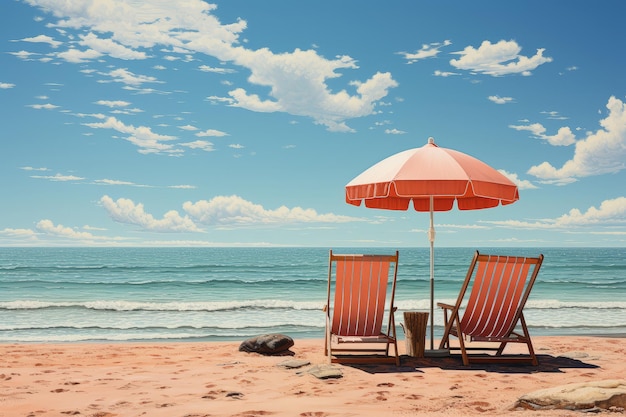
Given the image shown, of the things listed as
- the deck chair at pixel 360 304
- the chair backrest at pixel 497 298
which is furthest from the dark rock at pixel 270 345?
the chair backrest at pixel 497 298

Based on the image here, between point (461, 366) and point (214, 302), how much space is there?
13.9 metres

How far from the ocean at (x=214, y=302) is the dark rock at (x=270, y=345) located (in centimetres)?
299

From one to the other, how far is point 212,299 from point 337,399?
17715 mm

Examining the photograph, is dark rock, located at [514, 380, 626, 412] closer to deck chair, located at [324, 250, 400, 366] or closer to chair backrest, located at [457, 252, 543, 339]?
chair backrest, located at [457, 252, 543, 339]

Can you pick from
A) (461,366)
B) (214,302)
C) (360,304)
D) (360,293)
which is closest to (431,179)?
(360,293)

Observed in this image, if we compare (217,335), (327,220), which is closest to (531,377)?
(217,335)

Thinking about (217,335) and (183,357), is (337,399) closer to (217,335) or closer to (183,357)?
(183,357)

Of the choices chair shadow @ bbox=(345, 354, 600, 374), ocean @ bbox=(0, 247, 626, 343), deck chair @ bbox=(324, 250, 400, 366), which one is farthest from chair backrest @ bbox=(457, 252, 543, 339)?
ocean @ bbox=(0, 247, 626, 343)

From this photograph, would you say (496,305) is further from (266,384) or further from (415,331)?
(266,384)

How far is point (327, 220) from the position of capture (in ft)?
188

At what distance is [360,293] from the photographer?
6.21m

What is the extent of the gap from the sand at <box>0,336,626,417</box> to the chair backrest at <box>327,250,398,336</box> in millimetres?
457

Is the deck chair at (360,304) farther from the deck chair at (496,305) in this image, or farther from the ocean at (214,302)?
the ocean at (214,302)

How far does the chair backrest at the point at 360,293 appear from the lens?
19.9ft
